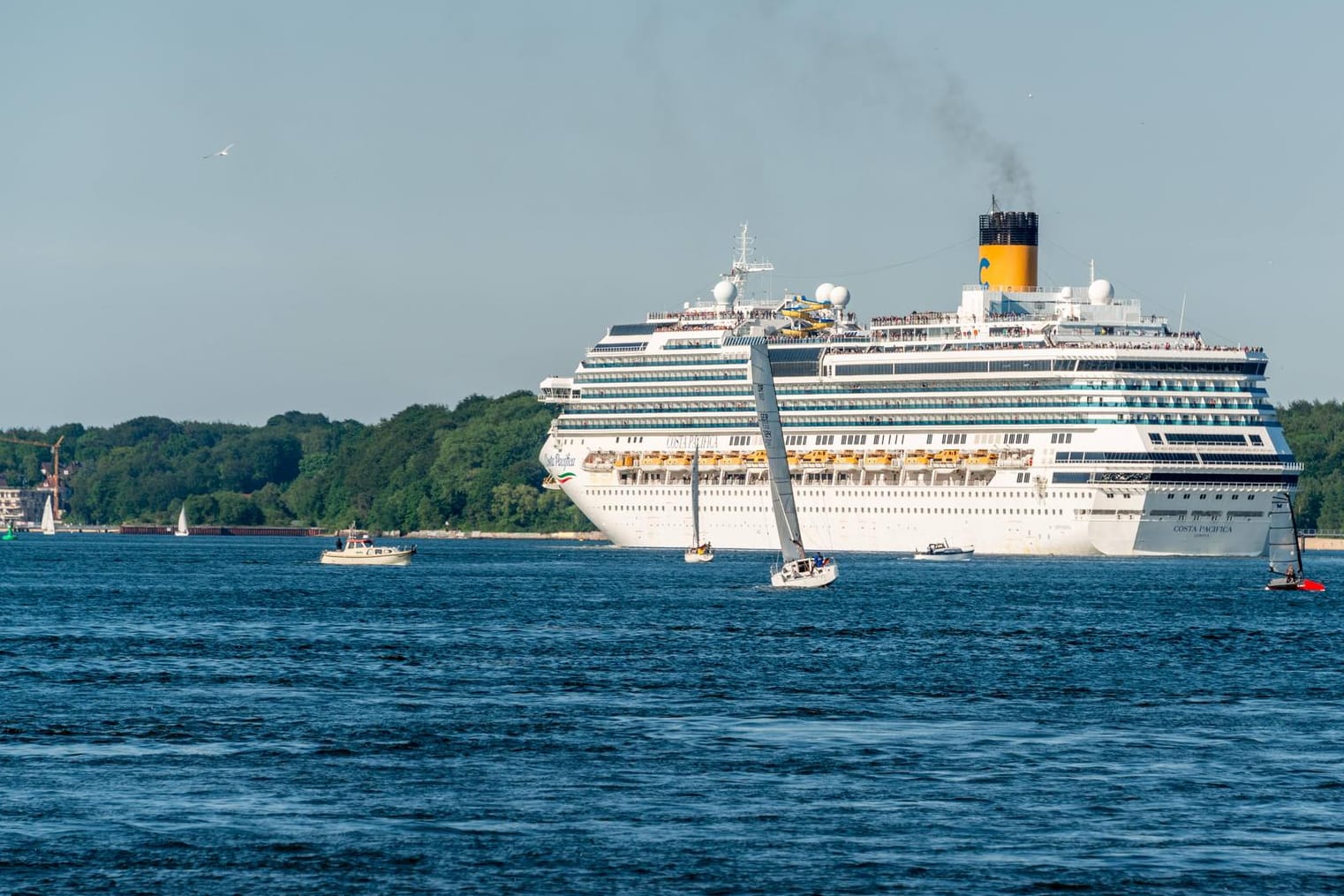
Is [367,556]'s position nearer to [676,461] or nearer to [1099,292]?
[676,461]

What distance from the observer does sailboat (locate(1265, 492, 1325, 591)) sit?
107 metres

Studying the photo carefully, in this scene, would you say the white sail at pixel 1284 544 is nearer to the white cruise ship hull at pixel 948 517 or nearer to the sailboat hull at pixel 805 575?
the sailboat hull at pixel 805 575

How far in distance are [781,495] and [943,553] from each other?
50.5 m

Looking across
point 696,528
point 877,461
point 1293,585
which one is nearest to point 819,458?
point 877,461

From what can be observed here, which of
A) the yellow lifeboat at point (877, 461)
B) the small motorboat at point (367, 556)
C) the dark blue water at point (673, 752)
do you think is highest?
the yellow lifeboat at point (877, 461)

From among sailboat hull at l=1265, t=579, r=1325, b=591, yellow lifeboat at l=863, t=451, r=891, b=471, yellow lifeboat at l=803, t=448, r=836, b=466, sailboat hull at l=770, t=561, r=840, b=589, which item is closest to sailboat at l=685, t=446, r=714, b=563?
yellow lifeboat at l=803, t=448, r=836, b=466

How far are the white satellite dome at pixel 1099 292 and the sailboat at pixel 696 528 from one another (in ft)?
96.9

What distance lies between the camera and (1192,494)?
145000 millimetres

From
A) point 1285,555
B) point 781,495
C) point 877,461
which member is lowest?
point 1285,555

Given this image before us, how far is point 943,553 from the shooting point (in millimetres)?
150500

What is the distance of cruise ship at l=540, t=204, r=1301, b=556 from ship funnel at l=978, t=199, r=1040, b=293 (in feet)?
0.56

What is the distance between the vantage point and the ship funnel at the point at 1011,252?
571 feet

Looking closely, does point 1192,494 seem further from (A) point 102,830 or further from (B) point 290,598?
(A) point 102,830

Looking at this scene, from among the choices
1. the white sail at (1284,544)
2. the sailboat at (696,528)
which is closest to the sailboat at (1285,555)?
the white sail at (1284,544)
